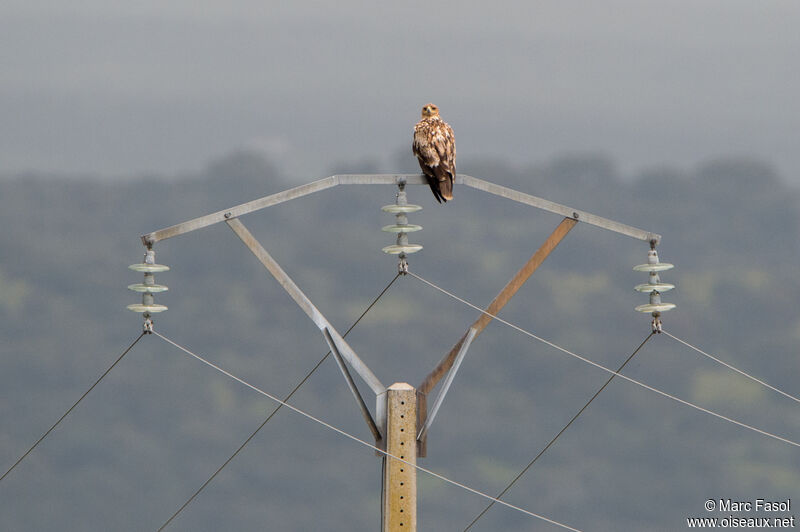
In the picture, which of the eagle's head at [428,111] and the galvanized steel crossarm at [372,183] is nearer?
the galvanized steel crossarm at [372,183]

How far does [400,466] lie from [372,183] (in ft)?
9.41

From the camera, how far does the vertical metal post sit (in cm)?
1858

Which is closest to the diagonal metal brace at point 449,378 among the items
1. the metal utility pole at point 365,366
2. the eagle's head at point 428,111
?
the metal utility pole at point 365,366

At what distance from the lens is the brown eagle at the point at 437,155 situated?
19.2 metres

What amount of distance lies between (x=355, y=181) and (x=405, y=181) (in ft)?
2.06

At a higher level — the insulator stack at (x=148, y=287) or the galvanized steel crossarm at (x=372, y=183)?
the galvanized steel crossarm at (x=372, y=183)

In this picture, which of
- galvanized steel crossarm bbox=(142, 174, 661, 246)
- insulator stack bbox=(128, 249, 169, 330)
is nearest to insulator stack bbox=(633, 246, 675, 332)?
galvanized steel crossarm bbox=(142, 174, 661, 246)

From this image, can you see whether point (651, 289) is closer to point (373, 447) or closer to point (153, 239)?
point (373, 447)

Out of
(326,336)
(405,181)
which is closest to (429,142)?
(405,181)

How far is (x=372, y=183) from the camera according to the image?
1866 cm

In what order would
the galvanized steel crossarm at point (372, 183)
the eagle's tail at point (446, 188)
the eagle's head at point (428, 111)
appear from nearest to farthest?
the galvanized steel crossarm at point (372, 183), the eagle's tail at point (446, 188), the eagle's head at point (428, 111)

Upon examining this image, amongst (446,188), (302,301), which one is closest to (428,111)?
(446,188)

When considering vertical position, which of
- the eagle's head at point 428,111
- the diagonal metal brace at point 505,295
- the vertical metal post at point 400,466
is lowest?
the vertical metal post at point 400,466

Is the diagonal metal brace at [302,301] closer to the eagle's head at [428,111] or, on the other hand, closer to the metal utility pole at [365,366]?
the metal utility pole at [365,366]
